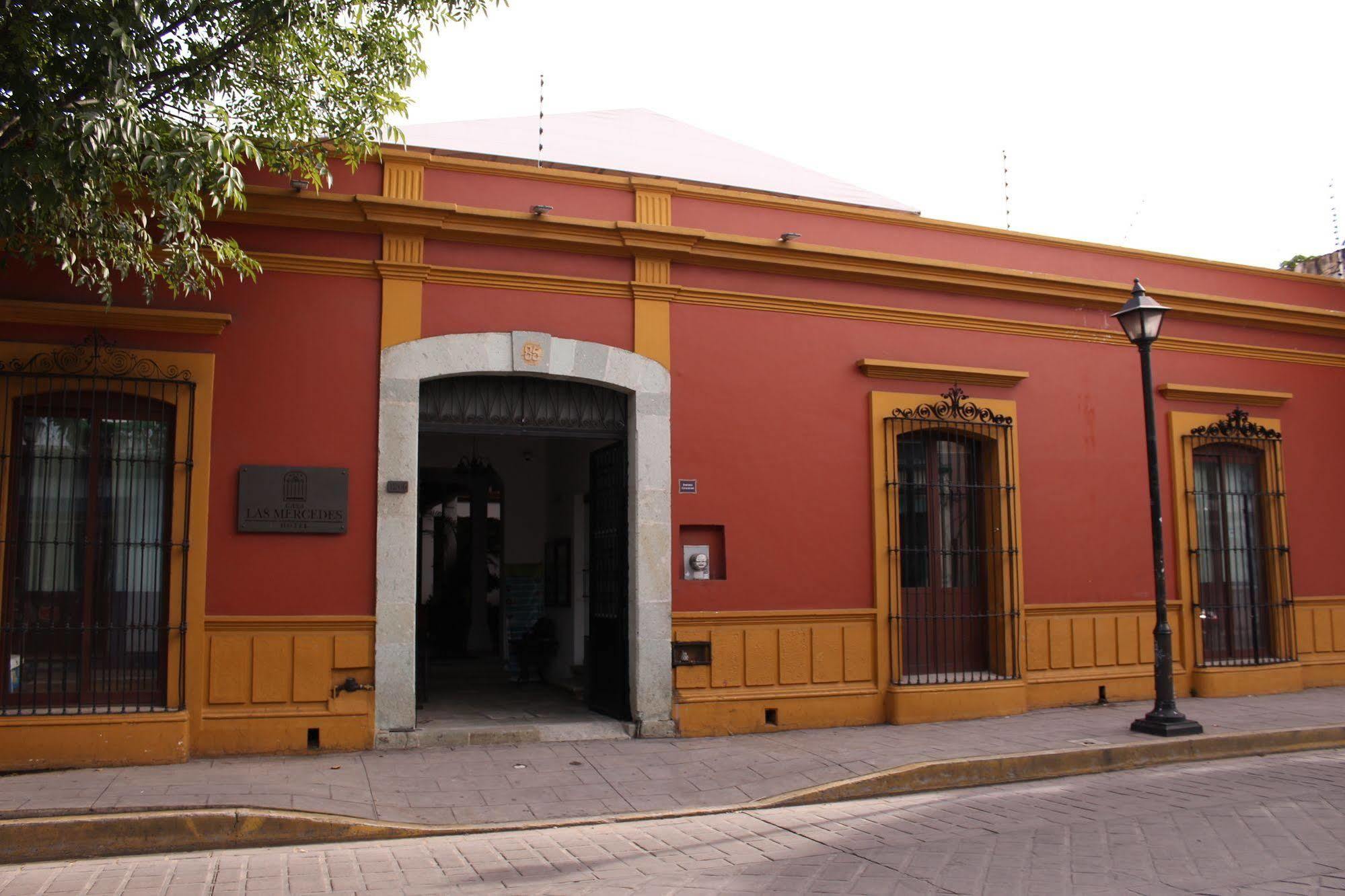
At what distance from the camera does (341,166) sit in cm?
945

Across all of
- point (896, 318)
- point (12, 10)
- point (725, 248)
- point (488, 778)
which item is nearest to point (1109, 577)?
point (896, 318)

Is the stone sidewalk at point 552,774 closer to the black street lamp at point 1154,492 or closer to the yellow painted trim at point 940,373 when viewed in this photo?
the black street lamp at point 1154,492

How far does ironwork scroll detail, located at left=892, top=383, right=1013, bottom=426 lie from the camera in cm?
1102

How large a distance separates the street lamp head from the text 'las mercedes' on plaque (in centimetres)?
713

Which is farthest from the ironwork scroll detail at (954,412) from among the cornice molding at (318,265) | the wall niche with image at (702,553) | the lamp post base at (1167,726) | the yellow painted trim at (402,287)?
the cornice molding at (318,265)

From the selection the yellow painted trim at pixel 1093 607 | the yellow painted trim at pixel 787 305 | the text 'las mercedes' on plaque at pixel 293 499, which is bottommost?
the yellow painted trim at pixel 1093 607

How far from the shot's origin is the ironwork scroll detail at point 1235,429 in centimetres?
1248

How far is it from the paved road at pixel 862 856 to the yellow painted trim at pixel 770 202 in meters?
5.78

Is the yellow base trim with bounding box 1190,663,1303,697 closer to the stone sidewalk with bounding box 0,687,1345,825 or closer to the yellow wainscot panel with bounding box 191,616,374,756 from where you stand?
the stone sidewalk with bounding box 0,687,1345,825

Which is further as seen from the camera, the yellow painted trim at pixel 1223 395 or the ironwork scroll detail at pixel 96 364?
the yellow painted trim at pixel 1223 395

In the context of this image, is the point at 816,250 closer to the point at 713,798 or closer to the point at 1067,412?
the point at 1067,412

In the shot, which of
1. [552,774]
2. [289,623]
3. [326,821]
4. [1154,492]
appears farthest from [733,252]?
[326,821]

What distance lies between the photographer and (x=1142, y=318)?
10023 mm

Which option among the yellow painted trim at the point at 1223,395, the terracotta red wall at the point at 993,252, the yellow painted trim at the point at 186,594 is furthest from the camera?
the yellow painted trim at the point at 1223,395
